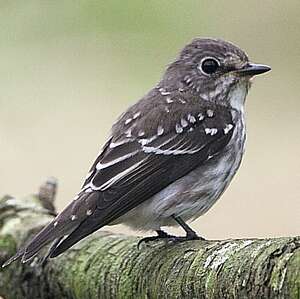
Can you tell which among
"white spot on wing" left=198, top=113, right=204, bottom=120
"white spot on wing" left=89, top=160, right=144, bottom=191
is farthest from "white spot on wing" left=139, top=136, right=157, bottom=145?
"white spot on wing" left=198, top=113, right=204, bottom=120

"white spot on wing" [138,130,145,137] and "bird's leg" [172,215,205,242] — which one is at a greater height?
"white spot on wing" [138,130,145,137]

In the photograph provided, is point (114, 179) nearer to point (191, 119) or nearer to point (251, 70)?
point (191, 119)

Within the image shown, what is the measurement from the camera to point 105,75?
8461 mm

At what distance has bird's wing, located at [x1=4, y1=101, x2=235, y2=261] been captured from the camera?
137 inches

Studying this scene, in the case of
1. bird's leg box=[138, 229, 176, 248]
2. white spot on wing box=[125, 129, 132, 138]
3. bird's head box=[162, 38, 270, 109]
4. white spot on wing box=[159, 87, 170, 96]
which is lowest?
bird's leg box=[138, 229, 176, 248]

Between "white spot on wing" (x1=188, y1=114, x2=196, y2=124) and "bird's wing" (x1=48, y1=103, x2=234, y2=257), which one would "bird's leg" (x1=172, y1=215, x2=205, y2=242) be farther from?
"white spot on wing" (x1=188, y1=114, x2=196, y2=124)

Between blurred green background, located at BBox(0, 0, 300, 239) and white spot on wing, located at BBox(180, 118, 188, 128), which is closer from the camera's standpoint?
white spot on wing, located at BBox(180, 118, 188, 128)

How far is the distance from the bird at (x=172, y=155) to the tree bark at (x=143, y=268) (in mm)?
127

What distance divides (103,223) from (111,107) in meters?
4.32

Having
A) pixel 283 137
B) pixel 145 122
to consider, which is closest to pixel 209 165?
pixel 145 122

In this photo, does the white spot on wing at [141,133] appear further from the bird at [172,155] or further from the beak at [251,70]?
the beak at [251,70]

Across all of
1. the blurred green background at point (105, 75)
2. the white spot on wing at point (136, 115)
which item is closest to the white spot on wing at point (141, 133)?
the white spot on wing at point (136, 115)

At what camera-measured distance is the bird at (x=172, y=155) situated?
3.57 metres

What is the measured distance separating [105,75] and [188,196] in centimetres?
468
